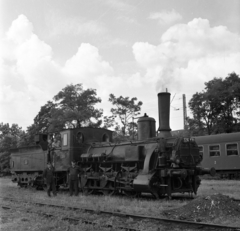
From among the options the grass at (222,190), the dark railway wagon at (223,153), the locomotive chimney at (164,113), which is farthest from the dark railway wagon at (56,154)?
the dark railway wagon at (223,153)

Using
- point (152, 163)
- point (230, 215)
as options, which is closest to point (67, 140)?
point (152, 163)

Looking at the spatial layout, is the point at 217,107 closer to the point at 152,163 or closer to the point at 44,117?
the point at 44,117

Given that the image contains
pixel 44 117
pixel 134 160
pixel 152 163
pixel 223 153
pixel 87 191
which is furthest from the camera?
pixel 44 117

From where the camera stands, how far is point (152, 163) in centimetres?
1157

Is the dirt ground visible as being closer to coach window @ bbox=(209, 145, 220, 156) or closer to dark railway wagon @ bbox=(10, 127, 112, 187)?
dark railway wagon @ bbox=(10, 127, 112, 187)

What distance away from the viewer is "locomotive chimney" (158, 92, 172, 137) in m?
11.9

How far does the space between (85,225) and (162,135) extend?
5835mm

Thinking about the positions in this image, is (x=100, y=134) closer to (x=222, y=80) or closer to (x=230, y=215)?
(x=230, y=215)

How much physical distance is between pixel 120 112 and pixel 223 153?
2340 centimetres

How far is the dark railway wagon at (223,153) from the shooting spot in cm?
2006

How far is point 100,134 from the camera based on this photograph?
15945 mm

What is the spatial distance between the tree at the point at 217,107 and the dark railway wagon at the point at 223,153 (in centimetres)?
1636

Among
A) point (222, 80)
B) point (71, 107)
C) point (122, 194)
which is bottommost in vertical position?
point (122, 194)

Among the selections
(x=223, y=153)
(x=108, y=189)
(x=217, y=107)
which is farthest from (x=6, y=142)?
(x=108, y=189)
